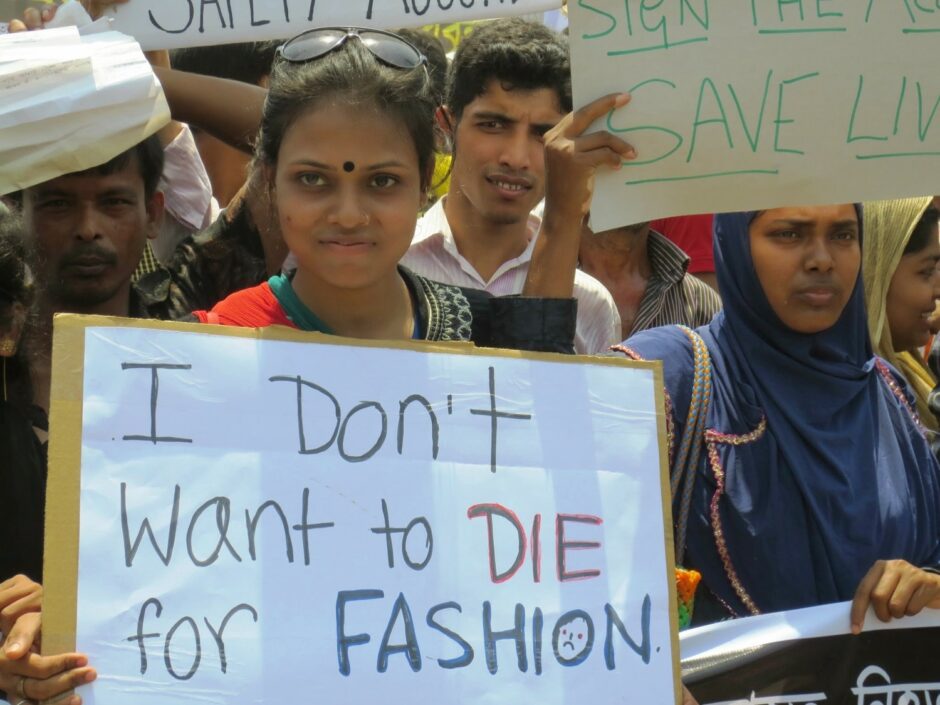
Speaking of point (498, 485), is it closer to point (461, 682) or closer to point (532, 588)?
point (532, 588)

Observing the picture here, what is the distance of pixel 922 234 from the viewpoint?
432 centimetres

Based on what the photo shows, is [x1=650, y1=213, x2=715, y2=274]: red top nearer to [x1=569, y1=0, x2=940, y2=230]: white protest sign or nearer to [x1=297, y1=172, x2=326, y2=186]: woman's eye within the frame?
[x1=569, y1=0, x2=940, y2=230]: white protest sign

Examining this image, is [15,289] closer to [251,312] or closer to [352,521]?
[251,312]

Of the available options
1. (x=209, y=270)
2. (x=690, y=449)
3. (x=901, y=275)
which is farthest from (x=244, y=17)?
(x=901, y=275)

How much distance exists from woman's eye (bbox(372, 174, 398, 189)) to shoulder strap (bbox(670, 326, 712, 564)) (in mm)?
810

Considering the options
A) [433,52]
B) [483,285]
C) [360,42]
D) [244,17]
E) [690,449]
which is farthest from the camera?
[433,52]

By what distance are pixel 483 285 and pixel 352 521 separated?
1.67 m

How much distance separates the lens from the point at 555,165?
9.00 ft

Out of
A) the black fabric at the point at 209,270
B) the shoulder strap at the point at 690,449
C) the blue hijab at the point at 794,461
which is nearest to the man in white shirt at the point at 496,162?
the black fabric at the point at 209,270

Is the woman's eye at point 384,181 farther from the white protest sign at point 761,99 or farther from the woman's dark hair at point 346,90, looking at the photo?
the white protest sign at point 761,99

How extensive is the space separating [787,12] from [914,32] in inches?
10.2

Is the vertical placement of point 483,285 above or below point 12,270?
above

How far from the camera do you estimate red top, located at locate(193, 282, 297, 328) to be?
2.37 m

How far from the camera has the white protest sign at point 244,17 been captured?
350 centimetres
